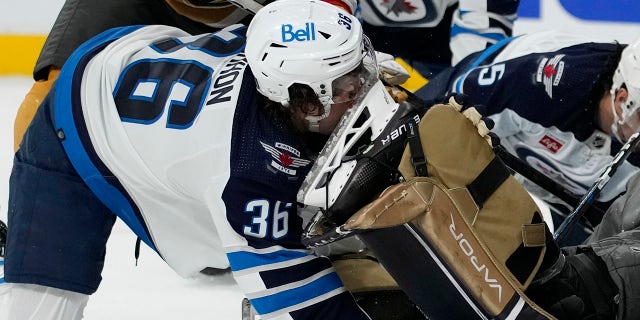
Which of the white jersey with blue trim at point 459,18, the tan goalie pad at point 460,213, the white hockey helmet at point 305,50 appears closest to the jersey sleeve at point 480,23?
the white jersey with blue trim at point 459,18

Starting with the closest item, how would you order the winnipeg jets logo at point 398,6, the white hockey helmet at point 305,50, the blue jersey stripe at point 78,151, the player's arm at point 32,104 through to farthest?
the white hockey helmet at point 305,50 < the blue jersey stripe at point 78,151 < the player's arm at point 32,104 < the winnipeg jets logo at point 398,6

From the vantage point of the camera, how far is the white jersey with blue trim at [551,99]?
100 inches

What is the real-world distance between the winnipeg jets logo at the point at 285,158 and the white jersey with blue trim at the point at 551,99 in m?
0.84

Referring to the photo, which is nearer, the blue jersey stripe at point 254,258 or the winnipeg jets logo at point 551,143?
the blue jersey stripe at point 254,258

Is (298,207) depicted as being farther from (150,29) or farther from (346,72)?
(150,29)

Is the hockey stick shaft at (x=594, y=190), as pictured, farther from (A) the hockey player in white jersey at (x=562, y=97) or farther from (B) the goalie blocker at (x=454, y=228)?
(B) the goalie blocker at (x=454, y=228)

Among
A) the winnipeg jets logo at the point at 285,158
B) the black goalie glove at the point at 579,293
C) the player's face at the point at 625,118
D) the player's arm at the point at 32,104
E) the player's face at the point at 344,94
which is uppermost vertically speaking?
the player's face at the point at 344,94

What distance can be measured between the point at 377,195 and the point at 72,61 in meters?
0.68

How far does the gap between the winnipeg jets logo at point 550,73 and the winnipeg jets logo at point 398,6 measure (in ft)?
2.04

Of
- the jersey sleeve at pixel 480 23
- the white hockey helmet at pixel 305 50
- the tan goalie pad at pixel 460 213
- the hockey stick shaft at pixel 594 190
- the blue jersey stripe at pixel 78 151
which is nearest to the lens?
the tan goalie pad at pixel 460 213

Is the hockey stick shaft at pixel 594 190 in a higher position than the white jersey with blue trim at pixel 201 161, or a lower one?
lower

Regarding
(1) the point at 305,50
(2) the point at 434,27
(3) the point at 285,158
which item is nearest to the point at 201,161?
(3) the point at 285,158

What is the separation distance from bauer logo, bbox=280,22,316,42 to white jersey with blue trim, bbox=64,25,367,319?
132mm

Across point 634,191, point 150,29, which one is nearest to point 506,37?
point 634,191
